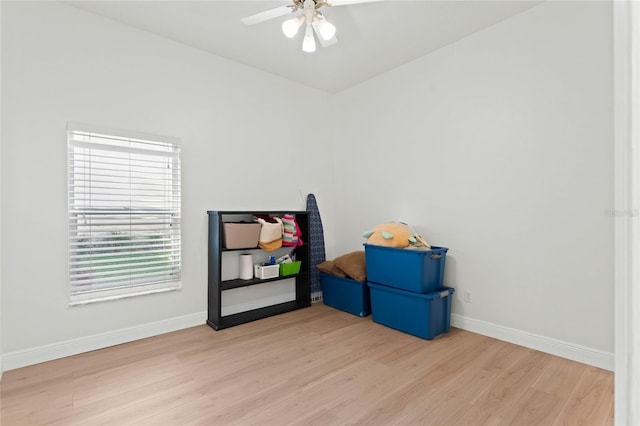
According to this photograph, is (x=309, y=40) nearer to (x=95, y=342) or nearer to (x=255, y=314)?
(x=255, y=314)

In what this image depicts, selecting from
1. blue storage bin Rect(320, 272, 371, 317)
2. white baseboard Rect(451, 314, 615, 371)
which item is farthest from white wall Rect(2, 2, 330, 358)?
white baseboard Rect(451, 314, 615, 371)

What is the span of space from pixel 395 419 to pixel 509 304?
1.60 meters

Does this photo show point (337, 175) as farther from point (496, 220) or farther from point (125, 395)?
point (125, 395)

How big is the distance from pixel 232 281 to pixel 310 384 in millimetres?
1534

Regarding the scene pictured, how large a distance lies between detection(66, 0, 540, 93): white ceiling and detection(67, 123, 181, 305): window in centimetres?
99

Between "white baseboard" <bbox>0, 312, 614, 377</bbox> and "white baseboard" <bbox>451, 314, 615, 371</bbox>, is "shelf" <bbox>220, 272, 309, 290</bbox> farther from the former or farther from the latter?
"white baseboard" <bbox>451, 314, 615, 371</bbox>

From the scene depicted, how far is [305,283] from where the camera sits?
3719mm

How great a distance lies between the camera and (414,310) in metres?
2.82

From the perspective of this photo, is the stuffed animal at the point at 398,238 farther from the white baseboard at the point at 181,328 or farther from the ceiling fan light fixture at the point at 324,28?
the ceiling fan light fixture at the point at 324,28

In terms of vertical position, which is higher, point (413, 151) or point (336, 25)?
point (336, 25)

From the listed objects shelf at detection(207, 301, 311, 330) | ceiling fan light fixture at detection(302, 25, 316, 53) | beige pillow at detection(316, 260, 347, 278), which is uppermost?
ceiling fan light fixture at detection(302, 25, 316, 53)

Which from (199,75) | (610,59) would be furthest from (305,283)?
(610,59)

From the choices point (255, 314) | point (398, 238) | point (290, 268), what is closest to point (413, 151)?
point (398, 238)

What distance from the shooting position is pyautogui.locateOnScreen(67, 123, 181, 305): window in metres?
2.53
